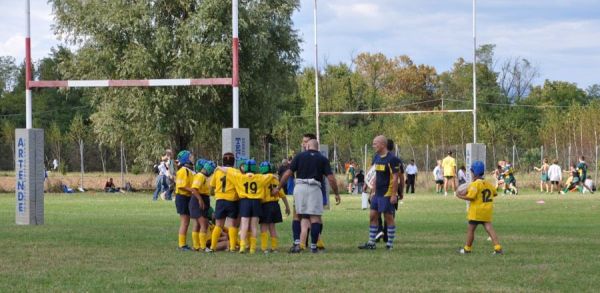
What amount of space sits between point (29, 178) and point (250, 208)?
9626 mm

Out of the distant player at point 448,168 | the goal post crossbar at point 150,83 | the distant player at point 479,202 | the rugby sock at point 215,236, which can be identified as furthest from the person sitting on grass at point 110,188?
the distant player at point 479,202

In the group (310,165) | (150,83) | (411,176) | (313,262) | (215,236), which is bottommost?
(313,262)

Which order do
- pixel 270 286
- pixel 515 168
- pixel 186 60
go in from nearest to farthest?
1. pixel 270 286
2. pixel 186 60
3. pixel 515 168

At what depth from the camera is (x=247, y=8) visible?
52750 mm

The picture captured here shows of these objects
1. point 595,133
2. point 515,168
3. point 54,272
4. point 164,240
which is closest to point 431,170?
point 515,168

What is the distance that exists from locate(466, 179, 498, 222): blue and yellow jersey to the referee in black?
2.21 m

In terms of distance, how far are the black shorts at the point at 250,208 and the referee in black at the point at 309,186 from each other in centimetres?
42

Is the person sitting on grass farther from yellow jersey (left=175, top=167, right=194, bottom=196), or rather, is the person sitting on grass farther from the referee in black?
the referee in black

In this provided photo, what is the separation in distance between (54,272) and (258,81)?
1575 inches

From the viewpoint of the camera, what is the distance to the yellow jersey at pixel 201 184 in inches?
707

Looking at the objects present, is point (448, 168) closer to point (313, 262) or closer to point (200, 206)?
point (200, 206)

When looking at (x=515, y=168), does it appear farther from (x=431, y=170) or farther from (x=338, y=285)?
(x=338, y=285)

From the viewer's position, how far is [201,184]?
18.0m

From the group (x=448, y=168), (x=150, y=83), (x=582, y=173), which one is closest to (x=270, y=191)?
(x=150, y=83)
